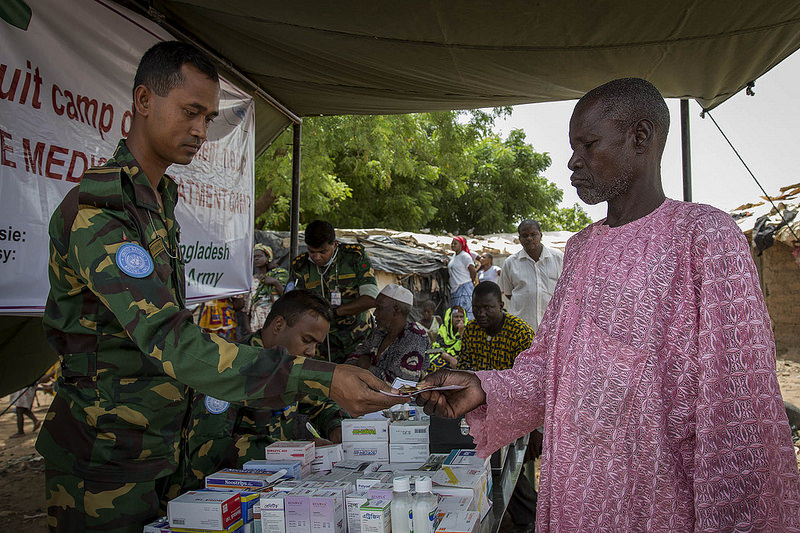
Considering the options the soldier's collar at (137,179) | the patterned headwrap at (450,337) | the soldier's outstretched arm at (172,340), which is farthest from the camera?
the patterned headwrap at (450,337)

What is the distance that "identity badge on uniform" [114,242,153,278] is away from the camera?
5.27 ft

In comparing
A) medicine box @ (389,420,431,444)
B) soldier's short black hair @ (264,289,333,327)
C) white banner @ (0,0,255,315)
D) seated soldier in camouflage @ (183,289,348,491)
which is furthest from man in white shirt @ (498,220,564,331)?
medicine box @ (389,420,431,444)

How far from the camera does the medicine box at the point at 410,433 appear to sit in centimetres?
241

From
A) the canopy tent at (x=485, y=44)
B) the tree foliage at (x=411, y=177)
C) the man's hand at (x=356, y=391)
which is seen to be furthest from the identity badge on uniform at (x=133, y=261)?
the tree foliage at (x=411, y=177)

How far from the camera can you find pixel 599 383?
1568mm

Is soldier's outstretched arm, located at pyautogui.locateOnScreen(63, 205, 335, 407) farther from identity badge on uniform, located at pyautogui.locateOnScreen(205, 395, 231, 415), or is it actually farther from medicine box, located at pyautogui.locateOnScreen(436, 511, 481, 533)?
identity badge on uniform, located at pyautogui.locateOnScreen(205, 395, 231, 415)

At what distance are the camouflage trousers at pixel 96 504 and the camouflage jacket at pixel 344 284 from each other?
10.2 feet

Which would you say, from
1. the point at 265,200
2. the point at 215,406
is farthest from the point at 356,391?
the point at 265,200

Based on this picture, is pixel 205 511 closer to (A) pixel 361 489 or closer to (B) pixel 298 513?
(B) pixel 298 513

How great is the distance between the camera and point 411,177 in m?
17.2

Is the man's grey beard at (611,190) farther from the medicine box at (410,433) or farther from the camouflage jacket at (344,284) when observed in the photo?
the camouflage jacket at (344,284)

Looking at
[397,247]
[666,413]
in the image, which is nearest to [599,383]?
[666,413]

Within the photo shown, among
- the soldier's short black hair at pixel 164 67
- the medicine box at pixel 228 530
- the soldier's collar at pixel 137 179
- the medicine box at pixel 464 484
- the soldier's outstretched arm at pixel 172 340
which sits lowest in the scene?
the medicine box at pixel 228 530

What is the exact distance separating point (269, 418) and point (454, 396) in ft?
4.82
